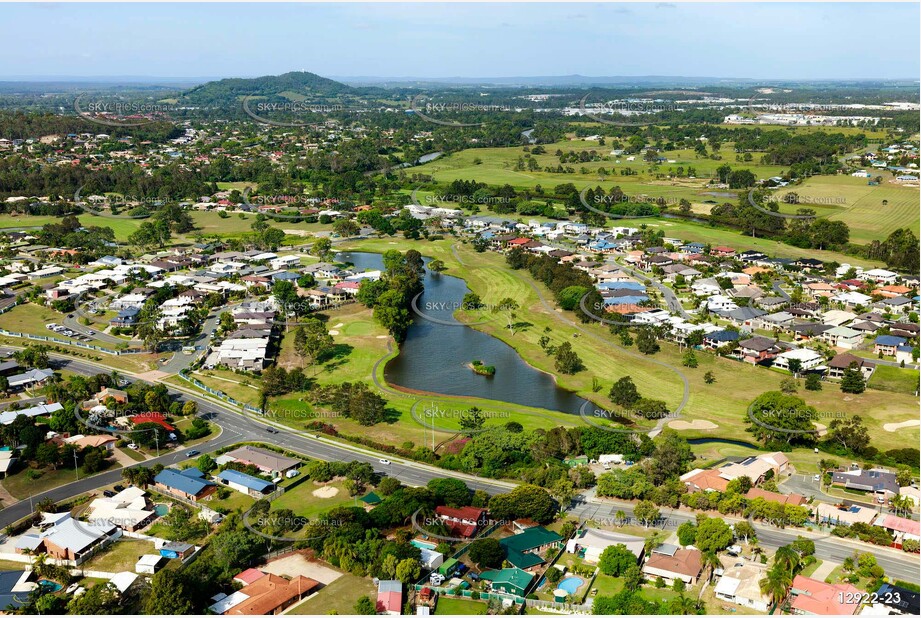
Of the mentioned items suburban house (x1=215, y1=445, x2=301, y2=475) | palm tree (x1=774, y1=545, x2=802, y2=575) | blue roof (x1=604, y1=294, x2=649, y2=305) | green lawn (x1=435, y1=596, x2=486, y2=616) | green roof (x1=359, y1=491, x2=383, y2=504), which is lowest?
green lawn (x1=435, y1=596, x2=486, y2=616)

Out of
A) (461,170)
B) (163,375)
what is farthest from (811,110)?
(163,375)

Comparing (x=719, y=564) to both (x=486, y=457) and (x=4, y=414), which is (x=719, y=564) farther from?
(x=4, y=414)

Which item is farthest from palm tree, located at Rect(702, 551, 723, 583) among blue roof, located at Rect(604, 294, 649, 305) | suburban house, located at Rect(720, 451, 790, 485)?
blue roof, located at Rect(604, 294, 649, 305)

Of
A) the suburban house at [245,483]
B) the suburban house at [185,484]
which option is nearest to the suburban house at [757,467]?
the suburban house at [245,483]

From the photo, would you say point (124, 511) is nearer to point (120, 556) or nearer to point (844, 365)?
point (120, 556)

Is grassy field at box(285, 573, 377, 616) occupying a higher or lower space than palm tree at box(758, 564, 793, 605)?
lower

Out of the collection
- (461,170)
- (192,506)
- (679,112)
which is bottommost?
(192,506)

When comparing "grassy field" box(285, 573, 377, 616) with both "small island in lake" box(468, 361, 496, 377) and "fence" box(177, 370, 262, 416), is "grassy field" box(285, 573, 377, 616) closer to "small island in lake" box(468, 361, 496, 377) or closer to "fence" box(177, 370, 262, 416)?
"fence" box(177, 370, 262, 416)
